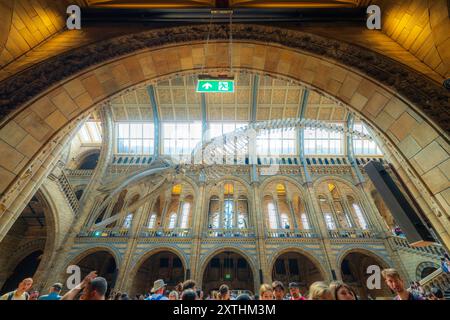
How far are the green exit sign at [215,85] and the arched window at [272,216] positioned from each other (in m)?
13.3

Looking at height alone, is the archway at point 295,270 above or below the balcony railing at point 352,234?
below

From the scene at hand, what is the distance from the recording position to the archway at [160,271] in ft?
49.4

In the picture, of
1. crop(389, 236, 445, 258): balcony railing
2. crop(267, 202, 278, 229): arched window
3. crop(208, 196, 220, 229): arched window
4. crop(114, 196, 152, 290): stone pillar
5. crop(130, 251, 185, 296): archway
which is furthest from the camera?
crop(208, 196, 220, 229): arched window

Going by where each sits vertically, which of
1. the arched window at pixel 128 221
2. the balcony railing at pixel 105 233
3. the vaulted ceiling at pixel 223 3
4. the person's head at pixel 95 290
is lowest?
the person's head at pixel 95 290

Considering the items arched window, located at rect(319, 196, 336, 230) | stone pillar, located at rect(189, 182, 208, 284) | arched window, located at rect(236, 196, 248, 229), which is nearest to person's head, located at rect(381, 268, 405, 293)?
stone pillar, located at rect(189, 182, 208, 284)

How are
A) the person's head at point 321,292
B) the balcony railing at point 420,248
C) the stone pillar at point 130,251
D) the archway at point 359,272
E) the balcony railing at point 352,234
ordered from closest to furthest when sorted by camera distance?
the person's head at point 321,292 → the balcony railing at point 420,248 → the stone pillar at point 130,251 → the balcony railing at point 352,234 → the archway at point 359,272

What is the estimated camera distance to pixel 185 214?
1625 centimetres

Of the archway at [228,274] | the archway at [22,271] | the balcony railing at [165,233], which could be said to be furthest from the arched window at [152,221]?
the archway at [22,271]

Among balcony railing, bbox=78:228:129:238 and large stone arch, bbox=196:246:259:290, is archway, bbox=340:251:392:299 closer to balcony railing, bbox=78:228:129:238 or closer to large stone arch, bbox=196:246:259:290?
large stone arch, bbox=196:246:259:290

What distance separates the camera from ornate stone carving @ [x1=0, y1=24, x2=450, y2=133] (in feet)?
11.1

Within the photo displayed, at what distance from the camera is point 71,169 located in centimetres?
1772

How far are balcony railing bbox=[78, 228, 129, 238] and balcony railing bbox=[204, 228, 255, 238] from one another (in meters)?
6.35

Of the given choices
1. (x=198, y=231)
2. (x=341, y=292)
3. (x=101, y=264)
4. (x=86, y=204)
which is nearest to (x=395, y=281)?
(x=341, y=292)

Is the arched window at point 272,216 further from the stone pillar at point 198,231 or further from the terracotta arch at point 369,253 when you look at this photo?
the stone pillar at point 198,231
